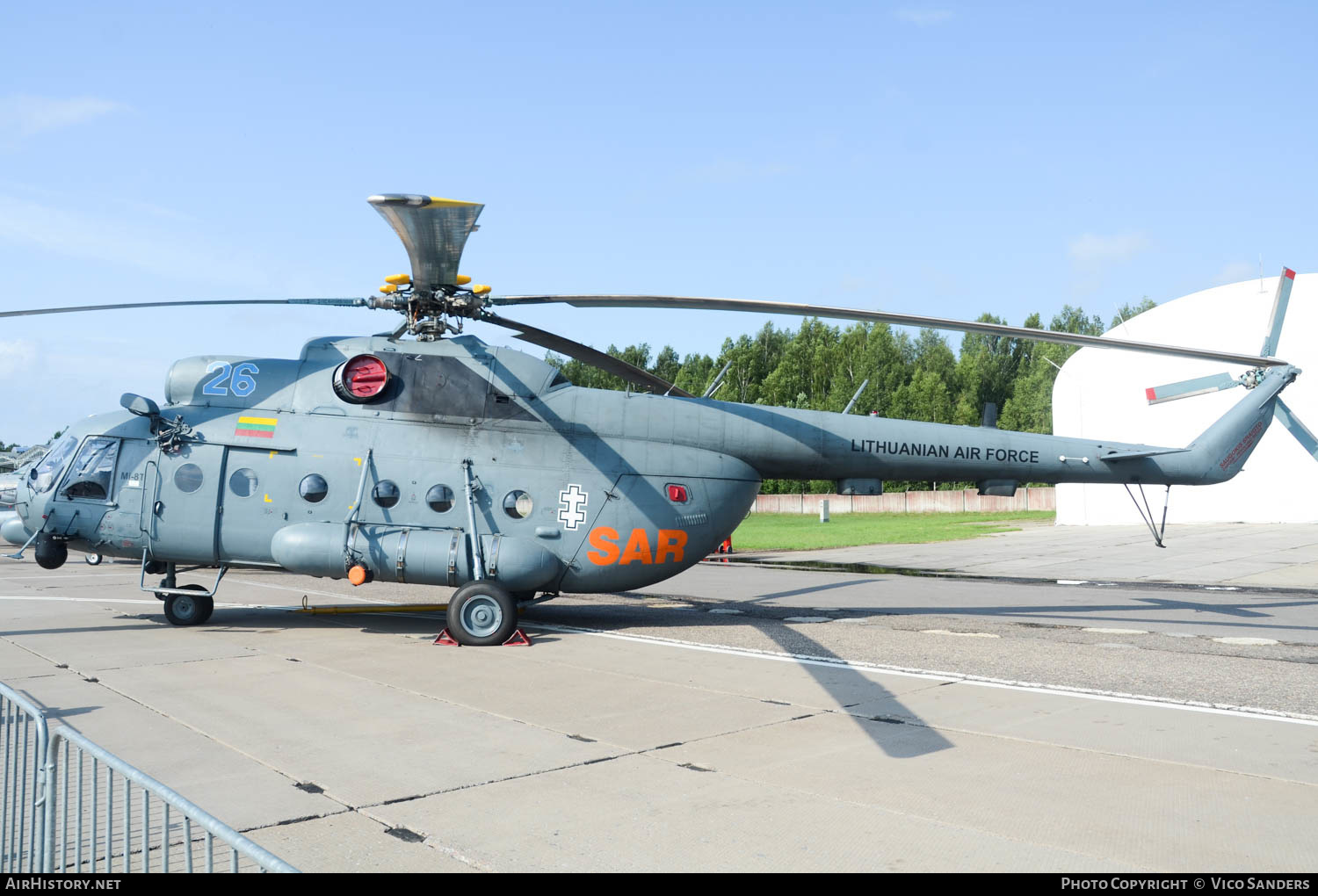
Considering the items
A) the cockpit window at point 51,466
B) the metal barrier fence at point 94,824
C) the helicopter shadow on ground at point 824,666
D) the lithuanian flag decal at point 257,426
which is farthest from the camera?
the cockpit window at point 51,466

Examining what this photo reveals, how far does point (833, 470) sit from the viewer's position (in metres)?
13.9

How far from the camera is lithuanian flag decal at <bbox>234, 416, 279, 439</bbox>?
1316 centimetres

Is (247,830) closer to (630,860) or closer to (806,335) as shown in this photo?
(630,860)

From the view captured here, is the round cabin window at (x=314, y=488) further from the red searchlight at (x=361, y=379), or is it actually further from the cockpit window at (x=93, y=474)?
the cockpit window at (x=93, y=474)

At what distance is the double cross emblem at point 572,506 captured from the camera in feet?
42.4

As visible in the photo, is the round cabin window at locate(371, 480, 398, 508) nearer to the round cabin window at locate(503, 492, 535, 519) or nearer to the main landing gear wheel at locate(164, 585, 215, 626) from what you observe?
the round cabin window at locate(503, 492, 535, 519)

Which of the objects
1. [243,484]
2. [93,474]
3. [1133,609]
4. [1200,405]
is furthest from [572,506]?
[1200,405]

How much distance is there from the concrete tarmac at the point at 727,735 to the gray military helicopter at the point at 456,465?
116cm

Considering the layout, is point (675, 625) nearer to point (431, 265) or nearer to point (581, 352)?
point (581, 352)

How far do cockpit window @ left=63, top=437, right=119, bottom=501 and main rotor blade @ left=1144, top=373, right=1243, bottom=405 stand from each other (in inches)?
590

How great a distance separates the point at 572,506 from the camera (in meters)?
12.9

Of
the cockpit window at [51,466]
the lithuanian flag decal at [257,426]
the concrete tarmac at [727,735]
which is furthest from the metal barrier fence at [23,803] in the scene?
the cockpit window at [51,466]
